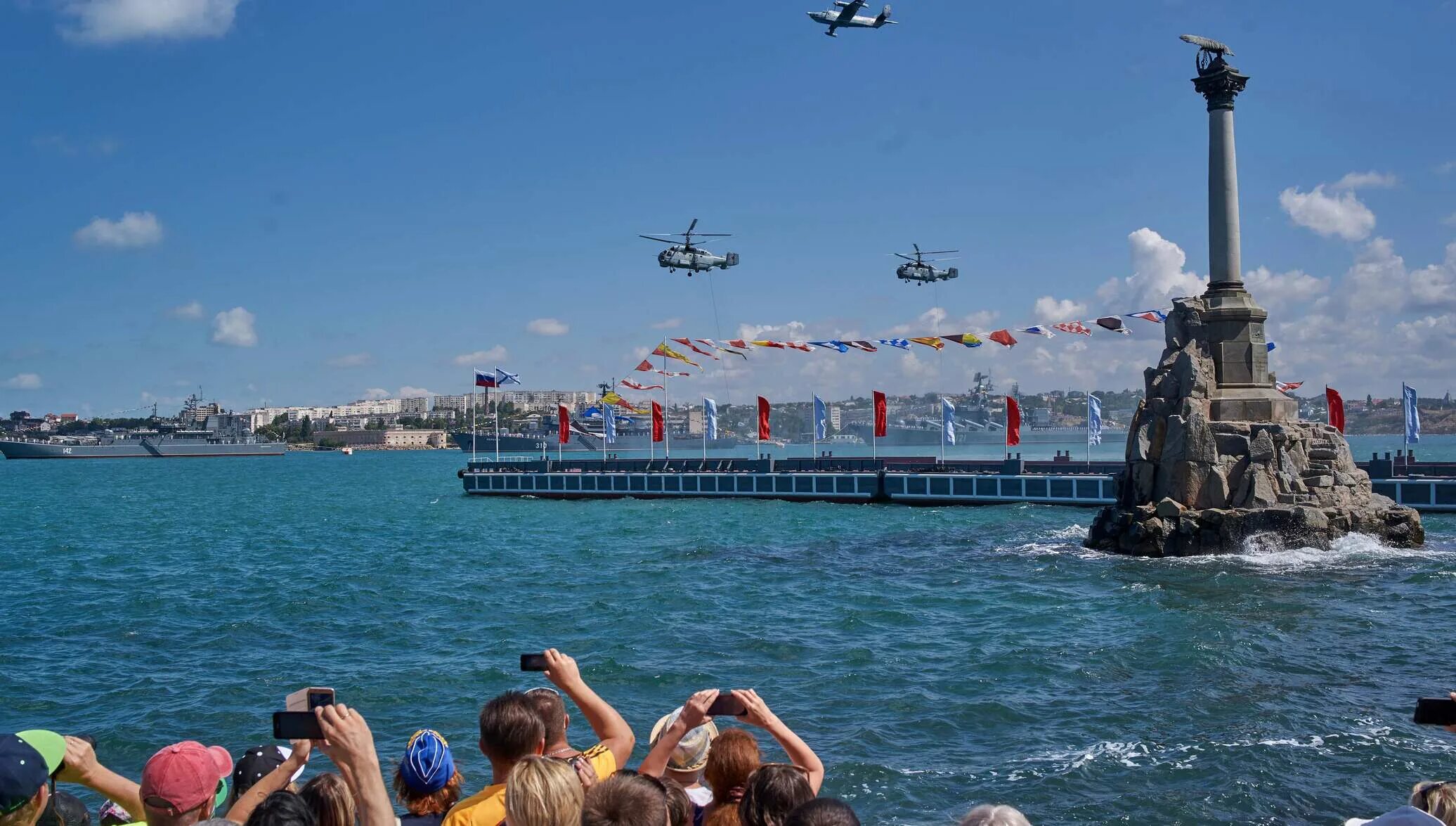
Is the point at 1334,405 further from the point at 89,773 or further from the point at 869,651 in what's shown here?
the point at 89,773

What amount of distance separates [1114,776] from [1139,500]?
727 inches

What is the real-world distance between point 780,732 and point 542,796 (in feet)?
4.60

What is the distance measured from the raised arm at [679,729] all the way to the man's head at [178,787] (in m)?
1.64

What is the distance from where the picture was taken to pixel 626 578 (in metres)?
23.8

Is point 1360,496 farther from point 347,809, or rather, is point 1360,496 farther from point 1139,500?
point 347,809

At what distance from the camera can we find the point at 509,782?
11.4 feet

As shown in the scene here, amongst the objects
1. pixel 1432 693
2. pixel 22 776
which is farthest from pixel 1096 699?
pixel 22 776

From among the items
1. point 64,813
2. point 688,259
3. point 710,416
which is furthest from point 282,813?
point 710,416

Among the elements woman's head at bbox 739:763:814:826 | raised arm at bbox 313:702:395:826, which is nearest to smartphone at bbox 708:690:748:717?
woman's head at bbox 739:763:814:826

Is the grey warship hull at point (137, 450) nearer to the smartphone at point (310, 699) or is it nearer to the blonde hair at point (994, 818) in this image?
the smartphone at point (310, 699)

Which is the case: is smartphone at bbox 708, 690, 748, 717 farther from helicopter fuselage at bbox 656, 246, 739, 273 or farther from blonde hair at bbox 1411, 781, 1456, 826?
helicopter fuselage at bbox 656, 246, 739, 273

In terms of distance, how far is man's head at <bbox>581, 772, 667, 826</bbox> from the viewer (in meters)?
3.35

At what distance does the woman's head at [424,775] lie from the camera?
14.1 feet

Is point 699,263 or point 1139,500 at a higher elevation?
point 699,263
